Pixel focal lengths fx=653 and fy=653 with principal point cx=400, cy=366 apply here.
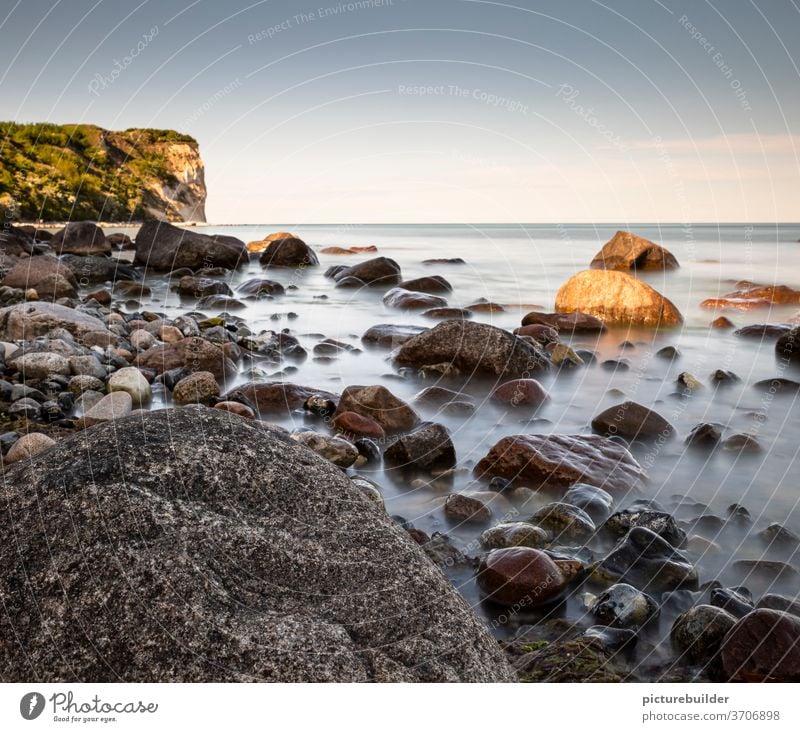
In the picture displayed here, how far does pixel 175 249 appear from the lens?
20156mm

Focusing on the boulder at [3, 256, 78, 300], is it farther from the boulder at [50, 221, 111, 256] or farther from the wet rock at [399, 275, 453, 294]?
the boulder at [50, 221, 111, 256]

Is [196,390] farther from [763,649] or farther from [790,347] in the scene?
[790,347]

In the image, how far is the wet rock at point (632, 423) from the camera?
21.3 ft

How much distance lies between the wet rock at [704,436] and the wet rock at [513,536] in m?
2.71

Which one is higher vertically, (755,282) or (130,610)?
(755,282)

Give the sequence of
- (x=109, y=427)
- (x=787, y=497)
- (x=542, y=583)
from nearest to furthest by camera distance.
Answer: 1. (x=109, y=427)
2. (x=542, y=583)
3. (x=787, y=497)

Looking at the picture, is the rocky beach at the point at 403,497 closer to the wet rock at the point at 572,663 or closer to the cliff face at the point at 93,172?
the wet rock at the point at 572,663

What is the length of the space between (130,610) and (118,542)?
26cm

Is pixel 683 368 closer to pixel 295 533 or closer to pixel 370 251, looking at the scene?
pixel 295 533

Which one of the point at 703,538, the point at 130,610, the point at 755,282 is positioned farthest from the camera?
the point at 755,282

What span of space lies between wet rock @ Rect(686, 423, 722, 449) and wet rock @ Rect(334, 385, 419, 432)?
2721 millimetres

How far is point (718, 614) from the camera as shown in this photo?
328cm

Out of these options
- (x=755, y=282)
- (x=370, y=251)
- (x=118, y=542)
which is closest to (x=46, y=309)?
(x=118, y=542)

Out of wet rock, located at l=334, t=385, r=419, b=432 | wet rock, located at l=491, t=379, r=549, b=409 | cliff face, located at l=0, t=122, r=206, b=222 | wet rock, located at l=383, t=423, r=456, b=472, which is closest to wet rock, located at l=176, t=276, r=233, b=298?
wet rock, located at l=491, t=379, r=549, b=409
